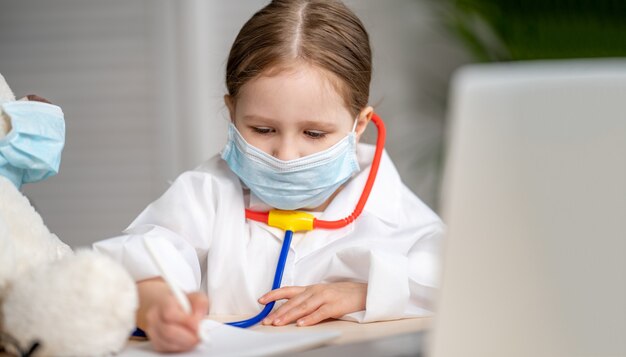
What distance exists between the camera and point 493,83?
58 centimetres

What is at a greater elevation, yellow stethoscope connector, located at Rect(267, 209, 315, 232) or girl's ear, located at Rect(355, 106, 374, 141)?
girl's ear, located at Rect(355, 106, 374, 141)

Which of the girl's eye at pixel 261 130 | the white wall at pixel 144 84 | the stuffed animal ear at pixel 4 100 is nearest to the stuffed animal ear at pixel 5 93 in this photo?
the stuffed animal ear at pixel 4 100

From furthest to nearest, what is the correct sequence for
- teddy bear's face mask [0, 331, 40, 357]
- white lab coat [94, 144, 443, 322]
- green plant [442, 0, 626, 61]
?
1. green plant [442, 0, 626, 61]
2. white lab coat [94, 144, 443, 322]
3. teddy bear's face mask [0, 331, 40, 357]

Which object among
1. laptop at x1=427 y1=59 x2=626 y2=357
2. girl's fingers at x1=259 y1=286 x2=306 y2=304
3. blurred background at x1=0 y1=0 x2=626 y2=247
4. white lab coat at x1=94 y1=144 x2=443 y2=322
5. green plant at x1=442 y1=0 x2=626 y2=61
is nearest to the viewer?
laptop at x1=427 y1=59 x2=626 y2=357

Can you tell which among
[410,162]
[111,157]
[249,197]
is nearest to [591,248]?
[249,197]

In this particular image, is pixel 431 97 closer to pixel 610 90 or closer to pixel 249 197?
pixel 249 197

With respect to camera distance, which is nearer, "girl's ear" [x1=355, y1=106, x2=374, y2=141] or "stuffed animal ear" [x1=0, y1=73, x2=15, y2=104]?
"stuffed animal ear" [x1=0, y1=73, x2=15, y2=104]

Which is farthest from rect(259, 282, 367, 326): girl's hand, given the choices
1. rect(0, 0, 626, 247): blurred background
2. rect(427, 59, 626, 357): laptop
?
rect(0, 0, 626, 247): blurred background

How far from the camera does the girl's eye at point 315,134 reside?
4.26 ft

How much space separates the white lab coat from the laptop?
0.59 metres

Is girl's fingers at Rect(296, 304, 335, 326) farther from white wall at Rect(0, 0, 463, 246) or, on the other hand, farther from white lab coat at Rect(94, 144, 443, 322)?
white wall at Rect(0, 0, 463, 246)

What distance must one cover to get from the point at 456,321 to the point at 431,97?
279 centimetres

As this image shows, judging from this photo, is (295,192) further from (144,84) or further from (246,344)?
(144,84)

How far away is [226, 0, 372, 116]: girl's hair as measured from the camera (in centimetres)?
132
